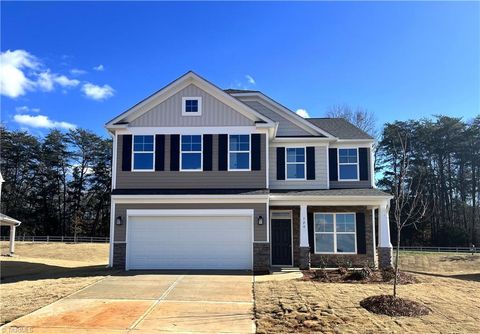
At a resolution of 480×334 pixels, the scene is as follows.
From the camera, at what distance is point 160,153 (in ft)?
58.1

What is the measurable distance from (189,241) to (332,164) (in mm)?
7492

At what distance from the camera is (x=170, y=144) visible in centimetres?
1772

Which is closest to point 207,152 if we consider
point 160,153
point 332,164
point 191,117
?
point 191,117

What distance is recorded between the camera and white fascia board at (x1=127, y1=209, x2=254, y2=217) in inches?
664

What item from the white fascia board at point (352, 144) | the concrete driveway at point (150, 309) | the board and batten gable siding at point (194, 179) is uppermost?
the white fascia board at point (352, 144)

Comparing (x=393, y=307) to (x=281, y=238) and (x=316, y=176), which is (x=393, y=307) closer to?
(x=281, y=238)

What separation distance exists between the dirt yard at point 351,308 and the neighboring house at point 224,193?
3.67m

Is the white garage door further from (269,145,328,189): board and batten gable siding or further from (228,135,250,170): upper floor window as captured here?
(269,145,328,189): board and batten gable siding

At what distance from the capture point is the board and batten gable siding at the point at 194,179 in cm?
1744

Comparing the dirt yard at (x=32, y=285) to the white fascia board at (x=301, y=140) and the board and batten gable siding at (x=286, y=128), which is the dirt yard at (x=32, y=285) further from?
the board and batten gable siding at (x=286, y=128)

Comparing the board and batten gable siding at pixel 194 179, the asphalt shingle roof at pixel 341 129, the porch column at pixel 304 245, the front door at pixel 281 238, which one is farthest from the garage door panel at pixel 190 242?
the asphalt shingle roof at pixel 341 129

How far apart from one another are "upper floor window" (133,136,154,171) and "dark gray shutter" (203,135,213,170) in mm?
2134

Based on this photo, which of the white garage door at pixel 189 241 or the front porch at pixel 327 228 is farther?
the front porch at pixel 327 228

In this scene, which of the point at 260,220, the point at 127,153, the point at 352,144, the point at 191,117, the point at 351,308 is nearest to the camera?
the point at 351,308
